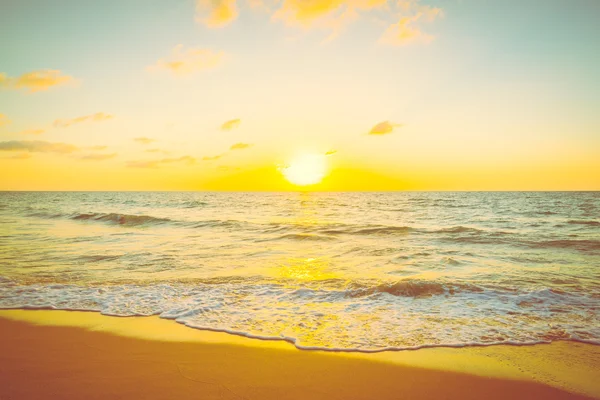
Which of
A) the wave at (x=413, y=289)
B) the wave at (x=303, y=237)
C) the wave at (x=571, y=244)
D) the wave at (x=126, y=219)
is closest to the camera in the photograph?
the wave at (x=413, y=289)

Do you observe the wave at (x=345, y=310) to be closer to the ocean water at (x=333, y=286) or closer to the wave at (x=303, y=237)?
the ocean water at (x=333, y=286)

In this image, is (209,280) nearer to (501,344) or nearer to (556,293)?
(501,344)

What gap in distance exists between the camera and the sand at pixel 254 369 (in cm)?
384

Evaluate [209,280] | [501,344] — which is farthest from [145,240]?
[501,344]

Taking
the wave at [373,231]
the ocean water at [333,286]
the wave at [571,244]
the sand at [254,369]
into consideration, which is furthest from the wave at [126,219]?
the wave at [571,244]

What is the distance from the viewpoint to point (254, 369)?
4328 millimetres

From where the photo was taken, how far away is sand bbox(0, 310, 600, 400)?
3.84 meters

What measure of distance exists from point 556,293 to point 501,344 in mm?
3835

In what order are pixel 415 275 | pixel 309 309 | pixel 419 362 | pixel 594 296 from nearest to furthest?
pixel 419 362
pixel 309 309
pixel 594 296
pixel 415 275

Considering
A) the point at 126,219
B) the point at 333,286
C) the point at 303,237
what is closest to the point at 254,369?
the point at 333,286

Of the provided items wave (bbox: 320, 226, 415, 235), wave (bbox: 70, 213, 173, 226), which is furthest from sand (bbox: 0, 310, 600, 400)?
wave (bbox: 70, 213, 173, 226)

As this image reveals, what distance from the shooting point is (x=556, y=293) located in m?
7.90

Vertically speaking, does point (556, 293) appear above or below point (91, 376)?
above

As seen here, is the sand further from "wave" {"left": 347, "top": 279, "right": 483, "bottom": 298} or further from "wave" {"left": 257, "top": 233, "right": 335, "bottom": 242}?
"wave" {"left": 257, "top": 233, "right": 335, "bottom": 242}
